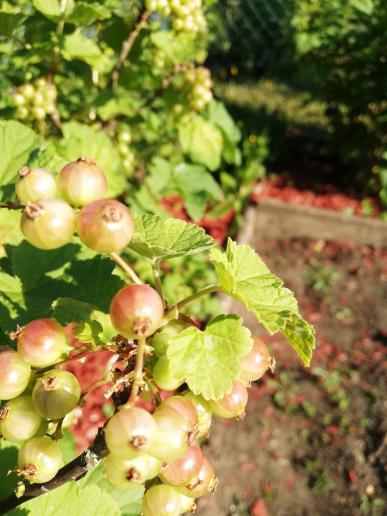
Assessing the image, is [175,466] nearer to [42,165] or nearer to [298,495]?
[42,165]

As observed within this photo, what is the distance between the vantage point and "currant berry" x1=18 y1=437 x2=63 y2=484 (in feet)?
3.12

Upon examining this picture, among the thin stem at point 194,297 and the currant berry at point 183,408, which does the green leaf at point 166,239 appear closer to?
the thin stem at point 194,297

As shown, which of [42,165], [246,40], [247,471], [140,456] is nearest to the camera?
[140,456]

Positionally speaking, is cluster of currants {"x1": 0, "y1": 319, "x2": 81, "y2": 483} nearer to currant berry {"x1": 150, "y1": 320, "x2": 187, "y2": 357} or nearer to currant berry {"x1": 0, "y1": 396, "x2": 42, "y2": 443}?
currant berry {"x1": 0, "y1": 396, "x2": 42, "y2": 443}

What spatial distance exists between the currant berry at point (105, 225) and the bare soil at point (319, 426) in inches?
119

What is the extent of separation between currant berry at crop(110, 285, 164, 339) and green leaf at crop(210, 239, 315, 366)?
0.15 m

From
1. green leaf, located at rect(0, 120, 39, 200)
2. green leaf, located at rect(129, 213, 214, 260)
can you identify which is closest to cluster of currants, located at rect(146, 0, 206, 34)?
green leaf, located at rect(0, 120, 39, 200)

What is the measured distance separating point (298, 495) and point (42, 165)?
3.10 meters

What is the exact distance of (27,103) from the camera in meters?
2.31

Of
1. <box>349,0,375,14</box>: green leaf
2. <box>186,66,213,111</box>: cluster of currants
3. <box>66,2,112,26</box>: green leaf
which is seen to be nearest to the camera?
<box>66,2,112,26</box>: green leaf

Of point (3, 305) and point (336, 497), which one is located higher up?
point (3, 305)

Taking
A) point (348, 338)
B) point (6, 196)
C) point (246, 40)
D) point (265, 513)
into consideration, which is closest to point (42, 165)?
point (6, 196)

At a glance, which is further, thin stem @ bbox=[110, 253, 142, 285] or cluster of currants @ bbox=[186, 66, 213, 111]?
cluster of currants @ bbox=[186, 66, 213, 111]

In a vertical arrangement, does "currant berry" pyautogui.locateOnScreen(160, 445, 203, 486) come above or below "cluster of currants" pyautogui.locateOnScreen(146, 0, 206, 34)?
below
